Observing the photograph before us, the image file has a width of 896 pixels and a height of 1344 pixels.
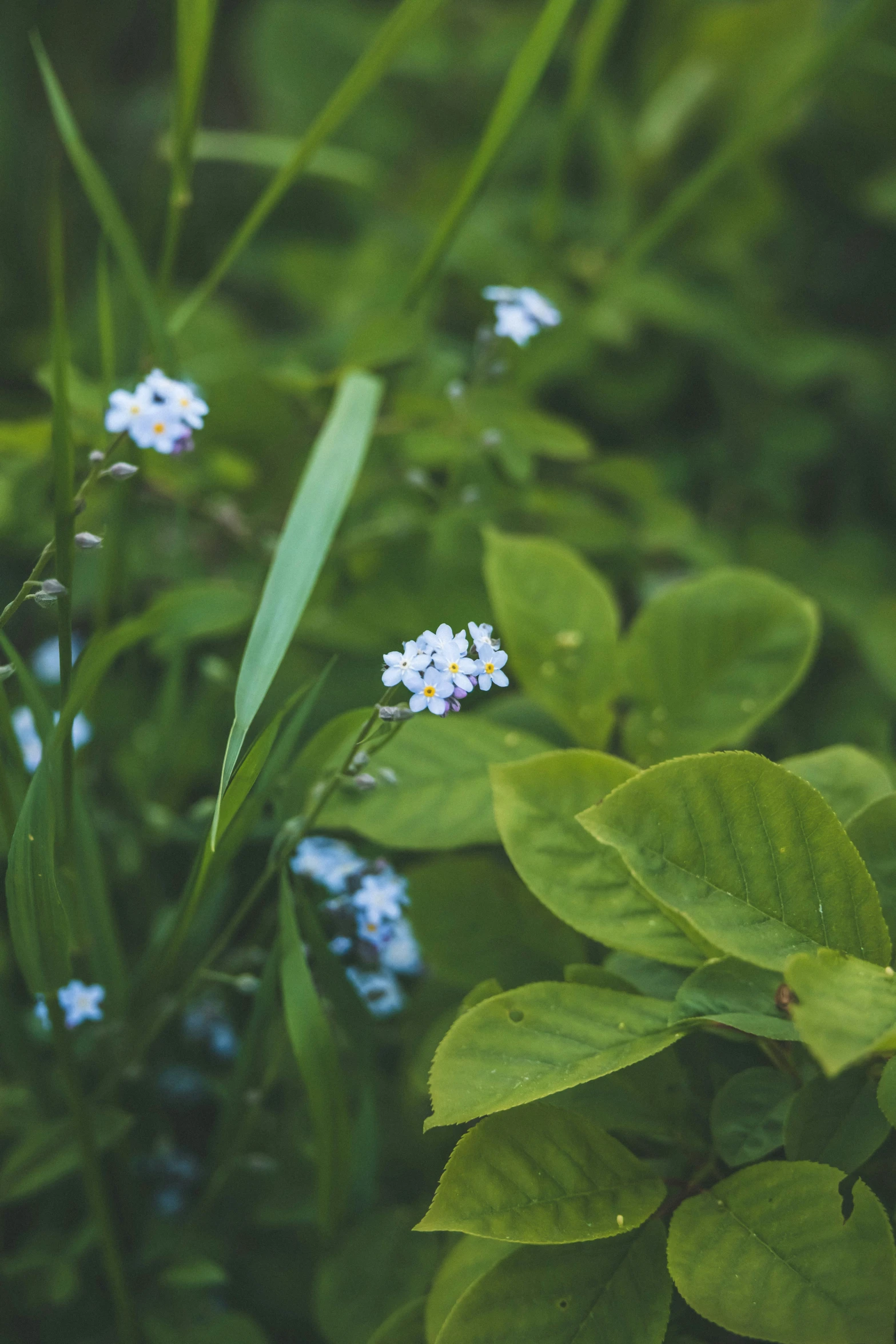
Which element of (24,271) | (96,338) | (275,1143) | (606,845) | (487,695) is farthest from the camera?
(24,271)

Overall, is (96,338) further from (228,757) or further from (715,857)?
(715,857)

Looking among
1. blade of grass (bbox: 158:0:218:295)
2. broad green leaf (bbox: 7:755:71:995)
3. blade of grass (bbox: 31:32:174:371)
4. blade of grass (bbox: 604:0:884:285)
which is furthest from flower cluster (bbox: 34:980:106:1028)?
blade of grass (bbox: 604:0:884:285)

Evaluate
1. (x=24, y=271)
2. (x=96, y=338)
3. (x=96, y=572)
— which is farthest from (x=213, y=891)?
(x=24, y=271)

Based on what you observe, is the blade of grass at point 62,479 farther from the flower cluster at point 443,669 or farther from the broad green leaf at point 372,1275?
the broad green leaf at point 372,1275

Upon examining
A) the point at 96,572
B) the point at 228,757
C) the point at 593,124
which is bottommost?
the point at 228,757

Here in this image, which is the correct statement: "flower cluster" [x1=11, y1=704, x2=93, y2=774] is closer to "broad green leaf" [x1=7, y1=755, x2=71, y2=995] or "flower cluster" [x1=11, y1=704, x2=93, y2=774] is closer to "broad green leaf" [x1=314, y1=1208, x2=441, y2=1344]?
"broad green leaf" [x1=7, y1=755, x2=71, y2=995]

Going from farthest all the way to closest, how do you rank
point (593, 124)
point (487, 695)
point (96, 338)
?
1. point (593, 124)
2. point (96, 338)
3. point (487, 695)

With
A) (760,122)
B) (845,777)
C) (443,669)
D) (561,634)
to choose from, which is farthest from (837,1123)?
(760,122)
